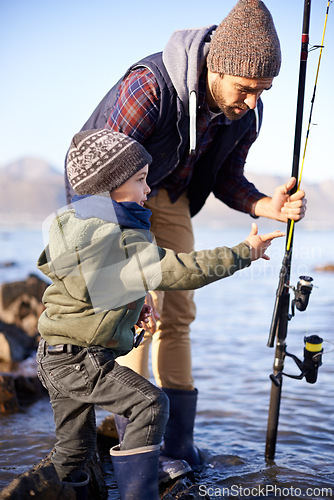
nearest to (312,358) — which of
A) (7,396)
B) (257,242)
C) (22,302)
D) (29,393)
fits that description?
(257,242)

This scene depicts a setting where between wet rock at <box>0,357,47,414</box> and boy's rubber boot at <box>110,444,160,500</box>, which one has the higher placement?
boy's rubber boot at <box>110,444,160,500</box>

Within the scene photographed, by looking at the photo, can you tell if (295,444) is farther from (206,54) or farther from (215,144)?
(206,54)

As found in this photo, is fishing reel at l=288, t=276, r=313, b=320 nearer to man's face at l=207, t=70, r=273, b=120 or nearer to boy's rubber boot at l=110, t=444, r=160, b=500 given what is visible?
man's face at l=207, t=70, r=273, b=120

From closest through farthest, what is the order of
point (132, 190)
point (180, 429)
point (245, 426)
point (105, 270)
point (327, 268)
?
point (105, 270)
point (132, 190)
point (180, 429)
point (245, 426)
point (327, 268)

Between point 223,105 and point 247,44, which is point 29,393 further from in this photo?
point 247,44

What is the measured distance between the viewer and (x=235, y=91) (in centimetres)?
274

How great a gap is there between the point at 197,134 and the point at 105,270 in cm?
116

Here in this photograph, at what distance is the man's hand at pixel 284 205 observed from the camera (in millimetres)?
2738

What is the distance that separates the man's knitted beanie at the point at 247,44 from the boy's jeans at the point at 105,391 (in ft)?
4.86

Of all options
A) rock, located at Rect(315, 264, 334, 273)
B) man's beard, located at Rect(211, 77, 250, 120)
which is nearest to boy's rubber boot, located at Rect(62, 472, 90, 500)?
man's beard, located at Rect(211, 77, 250, 120)

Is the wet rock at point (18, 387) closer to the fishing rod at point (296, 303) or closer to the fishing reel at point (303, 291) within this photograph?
the fishing rod at point (296, 303)

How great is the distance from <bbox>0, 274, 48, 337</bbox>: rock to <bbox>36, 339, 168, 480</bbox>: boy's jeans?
4.15m

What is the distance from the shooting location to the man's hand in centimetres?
274

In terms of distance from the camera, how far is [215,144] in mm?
3186
